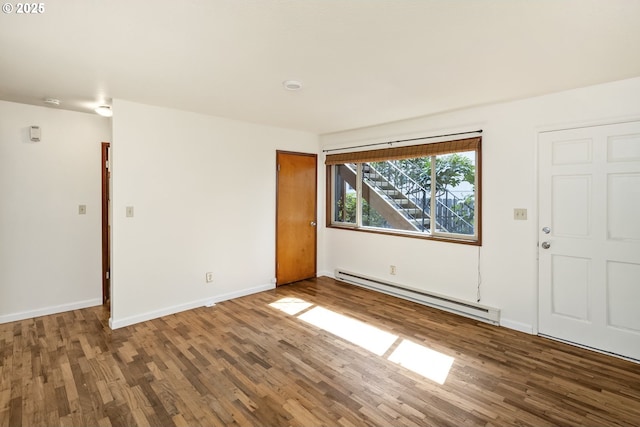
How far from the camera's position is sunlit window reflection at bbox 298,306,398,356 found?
2980 mm

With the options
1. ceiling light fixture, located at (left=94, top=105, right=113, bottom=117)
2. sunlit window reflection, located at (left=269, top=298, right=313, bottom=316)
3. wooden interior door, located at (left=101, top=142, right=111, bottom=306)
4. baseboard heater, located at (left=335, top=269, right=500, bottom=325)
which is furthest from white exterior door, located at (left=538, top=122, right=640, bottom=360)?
wooden interior door, located at (left=101, top=142, right=111, bottom=306)

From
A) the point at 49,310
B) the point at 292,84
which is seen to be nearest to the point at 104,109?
the point at 292,84

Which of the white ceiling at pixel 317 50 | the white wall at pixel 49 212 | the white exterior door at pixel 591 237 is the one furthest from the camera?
the white wall at pixel 49 212

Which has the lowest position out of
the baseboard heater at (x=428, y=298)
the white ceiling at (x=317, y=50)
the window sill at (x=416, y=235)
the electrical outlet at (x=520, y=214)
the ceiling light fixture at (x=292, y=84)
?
the baseboard heater at (x=428, y=298)

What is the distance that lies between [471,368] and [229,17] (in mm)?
3012

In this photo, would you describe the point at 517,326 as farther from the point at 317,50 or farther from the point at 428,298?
the point at 317,50

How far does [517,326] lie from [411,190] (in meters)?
2.00

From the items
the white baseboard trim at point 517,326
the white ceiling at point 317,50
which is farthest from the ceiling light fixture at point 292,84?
the white baseboard trim at point 517,326

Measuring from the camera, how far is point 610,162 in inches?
A: 110

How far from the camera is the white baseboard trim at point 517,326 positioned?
3213 mm

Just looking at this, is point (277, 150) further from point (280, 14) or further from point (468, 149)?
point (280, 14)

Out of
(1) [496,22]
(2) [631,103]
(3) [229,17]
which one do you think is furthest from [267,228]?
(2) [631,103]

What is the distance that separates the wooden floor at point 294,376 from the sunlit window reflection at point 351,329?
2 centimetres

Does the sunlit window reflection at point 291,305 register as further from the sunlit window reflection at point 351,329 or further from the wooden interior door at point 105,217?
the wooden interior door at point 105,217
